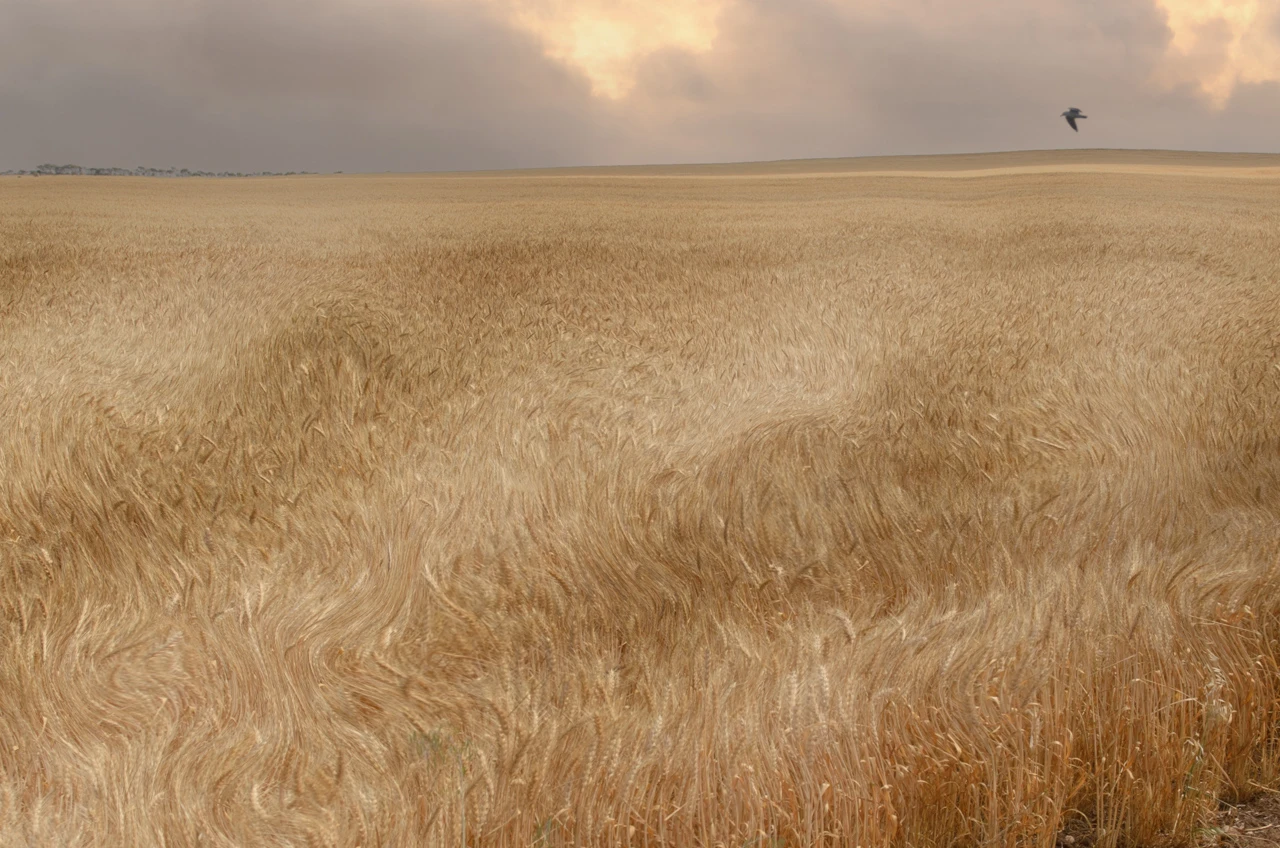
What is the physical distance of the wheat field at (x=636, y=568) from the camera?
2123mm

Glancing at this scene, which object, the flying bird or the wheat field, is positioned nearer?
the wheat field

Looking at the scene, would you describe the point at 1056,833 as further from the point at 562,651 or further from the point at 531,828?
the point at 562,651

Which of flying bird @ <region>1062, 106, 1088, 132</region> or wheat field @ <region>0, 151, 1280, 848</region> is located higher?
flying bird @ <region>1062, 106, 1088, 132</region>

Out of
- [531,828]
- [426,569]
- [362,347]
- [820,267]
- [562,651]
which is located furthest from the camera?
[820,267]

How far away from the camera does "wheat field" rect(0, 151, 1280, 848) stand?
2123 mm

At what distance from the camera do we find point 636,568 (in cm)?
334

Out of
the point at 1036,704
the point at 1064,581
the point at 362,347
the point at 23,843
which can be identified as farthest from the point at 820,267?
the point at 23,843

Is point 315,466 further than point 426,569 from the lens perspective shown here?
Yes

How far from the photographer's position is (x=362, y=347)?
5.65m

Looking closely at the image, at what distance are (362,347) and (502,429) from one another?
165cm

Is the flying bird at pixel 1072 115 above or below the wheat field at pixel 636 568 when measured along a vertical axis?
above

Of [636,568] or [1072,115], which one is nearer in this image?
[636,568]

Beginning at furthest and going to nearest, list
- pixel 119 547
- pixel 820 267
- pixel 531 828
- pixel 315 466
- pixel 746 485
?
pixel 820 267
pixel 315 466
pixel 746 485
pixel 119 547
pixel 531 828

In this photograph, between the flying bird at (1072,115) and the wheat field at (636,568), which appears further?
the flying bird at (1072,115)
